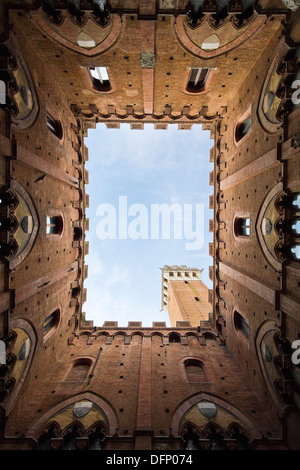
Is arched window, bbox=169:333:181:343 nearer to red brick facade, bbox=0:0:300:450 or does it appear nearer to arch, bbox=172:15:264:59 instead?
red brick facade, bbox=0:0:300:450

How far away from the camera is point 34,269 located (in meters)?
11.2

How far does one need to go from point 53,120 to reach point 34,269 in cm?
857

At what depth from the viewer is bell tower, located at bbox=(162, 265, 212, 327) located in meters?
28.0

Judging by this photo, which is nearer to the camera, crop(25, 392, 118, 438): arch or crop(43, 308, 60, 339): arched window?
crop(25, 392, 118, 438): arch

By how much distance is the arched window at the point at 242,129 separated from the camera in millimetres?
13477

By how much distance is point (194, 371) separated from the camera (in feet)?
43.4

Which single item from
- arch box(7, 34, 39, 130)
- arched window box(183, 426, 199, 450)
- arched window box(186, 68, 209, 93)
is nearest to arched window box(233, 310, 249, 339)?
arched window box(183, 426, 199, 450)

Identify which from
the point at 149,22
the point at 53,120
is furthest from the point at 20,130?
the point at 149,22

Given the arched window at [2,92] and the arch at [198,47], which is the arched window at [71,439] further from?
the arch at [198,47]

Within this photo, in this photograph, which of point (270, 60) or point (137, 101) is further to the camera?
A: point (137, 101)

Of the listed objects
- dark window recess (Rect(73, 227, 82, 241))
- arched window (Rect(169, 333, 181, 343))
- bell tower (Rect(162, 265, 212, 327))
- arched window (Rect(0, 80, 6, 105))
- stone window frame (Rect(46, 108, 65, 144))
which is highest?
stone window frame (Rect(46, 108, 65, 144))

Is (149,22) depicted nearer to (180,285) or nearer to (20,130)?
(20,130)

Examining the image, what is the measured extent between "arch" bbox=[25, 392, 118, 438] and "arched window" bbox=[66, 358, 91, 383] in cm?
129

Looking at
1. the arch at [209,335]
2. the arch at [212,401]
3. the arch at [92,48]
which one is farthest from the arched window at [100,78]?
the arch at [212,401]
